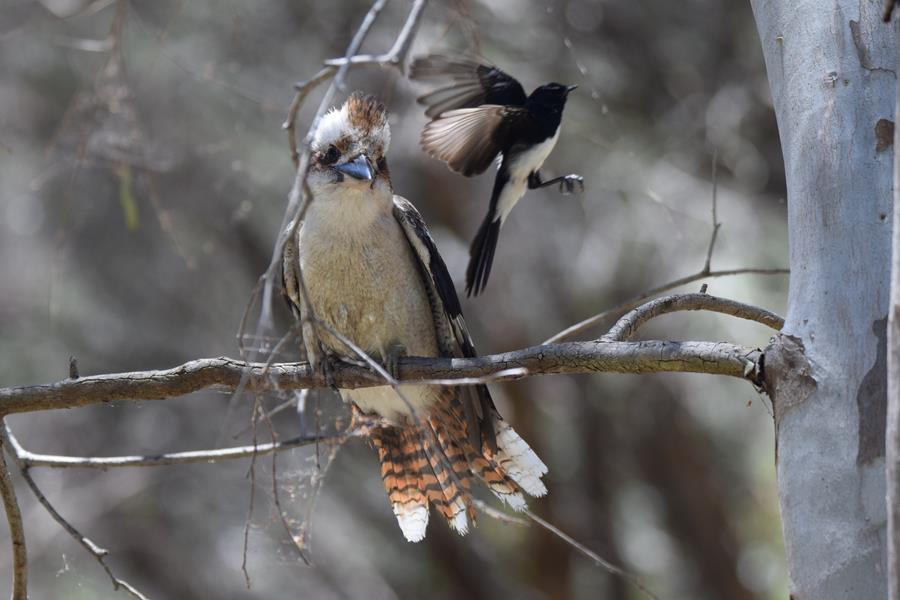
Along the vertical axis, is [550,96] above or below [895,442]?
above

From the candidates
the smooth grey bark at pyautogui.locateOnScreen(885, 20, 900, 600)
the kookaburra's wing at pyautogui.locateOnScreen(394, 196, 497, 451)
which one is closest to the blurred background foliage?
the kookaburra's wing at pyautogui.locateOnScreen(394, 196, 497, 451)

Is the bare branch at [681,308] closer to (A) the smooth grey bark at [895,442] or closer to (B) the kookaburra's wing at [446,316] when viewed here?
(B) the kookaburra's wing at [446,316]

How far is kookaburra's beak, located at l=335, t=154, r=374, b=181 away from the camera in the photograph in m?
3.48

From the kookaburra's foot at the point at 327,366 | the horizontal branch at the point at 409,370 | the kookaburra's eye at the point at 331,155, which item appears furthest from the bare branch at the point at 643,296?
the kookaburra's eye at the point at 331,155

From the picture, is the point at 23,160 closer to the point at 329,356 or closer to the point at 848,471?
the point at 329,356

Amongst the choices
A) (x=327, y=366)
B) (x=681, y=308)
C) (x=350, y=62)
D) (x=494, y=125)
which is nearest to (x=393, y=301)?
(x=327, y=366)

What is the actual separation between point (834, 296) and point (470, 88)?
1640 mm

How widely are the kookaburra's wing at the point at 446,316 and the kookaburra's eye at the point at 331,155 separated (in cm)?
26

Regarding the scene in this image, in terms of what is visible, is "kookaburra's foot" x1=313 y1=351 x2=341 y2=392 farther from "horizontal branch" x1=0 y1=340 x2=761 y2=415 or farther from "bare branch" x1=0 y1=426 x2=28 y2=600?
"bare branch" x1=0 y1=426 x2=28 y2=600

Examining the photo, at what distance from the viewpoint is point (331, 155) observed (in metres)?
3.63

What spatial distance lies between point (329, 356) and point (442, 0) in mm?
2427

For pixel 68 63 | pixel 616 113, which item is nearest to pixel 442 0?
pixel 616 113

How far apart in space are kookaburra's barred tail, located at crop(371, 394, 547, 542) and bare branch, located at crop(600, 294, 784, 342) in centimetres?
84

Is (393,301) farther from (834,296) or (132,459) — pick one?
(834,296)
